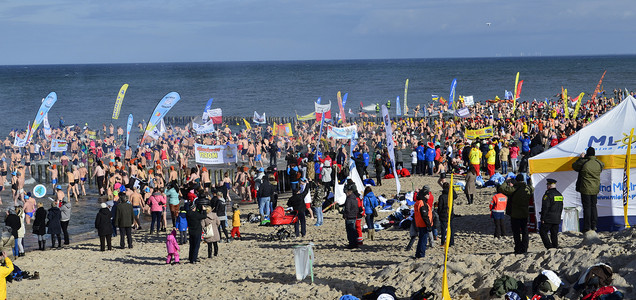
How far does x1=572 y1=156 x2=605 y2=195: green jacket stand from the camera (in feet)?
38.0

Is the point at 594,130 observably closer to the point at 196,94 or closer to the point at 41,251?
the point at 41,251

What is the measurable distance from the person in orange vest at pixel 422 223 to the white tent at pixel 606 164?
7.76 feet

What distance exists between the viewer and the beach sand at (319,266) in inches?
368

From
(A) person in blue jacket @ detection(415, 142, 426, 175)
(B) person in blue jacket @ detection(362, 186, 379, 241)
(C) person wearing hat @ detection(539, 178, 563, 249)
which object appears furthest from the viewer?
(A) person in blue jacket @ detection(415, 142, 426, 175)

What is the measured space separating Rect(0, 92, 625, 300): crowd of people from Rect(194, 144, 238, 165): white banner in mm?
744

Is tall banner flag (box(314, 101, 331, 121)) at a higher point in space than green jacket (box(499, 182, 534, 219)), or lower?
higher

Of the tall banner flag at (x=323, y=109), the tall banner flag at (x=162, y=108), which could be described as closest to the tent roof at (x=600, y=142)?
the tall banner flag at (x=323, y=109)

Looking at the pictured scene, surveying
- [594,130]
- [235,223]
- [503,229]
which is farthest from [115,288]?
[594,130]

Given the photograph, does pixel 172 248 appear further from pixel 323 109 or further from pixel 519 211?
pixel 323 109

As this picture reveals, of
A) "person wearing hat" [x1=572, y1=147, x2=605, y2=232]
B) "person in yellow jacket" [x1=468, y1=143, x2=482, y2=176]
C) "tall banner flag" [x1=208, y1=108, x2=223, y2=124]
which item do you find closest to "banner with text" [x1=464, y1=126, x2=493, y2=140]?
"person in yellow jacket" [x1=468, y1=143, x2=482, y2=176]

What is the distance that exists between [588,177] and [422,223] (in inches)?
117

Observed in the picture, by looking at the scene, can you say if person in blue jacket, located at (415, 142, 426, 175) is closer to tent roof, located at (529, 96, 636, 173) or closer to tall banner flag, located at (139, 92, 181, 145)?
tall banner flag, located at (139, 92, 181, 145)

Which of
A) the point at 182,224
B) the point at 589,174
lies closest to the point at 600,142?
the point at 589,174

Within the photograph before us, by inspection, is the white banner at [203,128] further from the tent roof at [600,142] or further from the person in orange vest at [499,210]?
the tent roof at [600,142]
